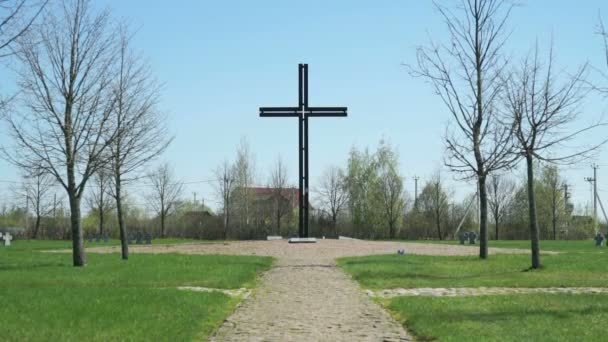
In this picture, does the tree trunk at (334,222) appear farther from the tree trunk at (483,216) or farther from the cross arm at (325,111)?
the tree trunk at (483,216)

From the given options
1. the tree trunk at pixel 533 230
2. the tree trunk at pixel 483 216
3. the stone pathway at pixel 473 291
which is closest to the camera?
the stone pathway at pixel 473 291

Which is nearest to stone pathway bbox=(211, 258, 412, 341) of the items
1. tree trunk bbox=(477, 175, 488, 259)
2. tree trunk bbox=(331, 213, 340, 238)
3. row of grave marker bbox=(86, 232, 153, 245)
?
tree trunk bbox=(477, 175, 488, 259)

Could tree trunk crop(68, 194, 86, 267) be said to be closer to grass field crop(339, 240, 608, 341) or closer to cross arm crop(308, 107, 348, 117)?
grass field crop(339, 240, 608, 341)

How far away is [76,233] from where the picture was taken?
2122cm

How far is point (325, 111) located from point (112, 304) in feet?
88.7

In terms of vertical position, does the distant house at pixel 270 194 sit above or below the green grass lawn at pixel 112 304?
above

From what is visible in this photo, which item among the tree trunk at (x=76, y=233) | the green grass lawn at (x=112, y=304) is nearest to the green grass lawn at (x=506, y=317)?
the green grass lawn at (x=112, y=304)

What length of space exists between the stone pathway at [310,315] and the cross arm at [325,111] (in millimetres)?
20640

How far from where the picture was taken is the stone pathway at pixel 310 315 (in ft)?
29.3

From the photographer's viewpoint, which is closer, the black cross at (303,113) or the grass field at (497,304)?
the grass field at (497,304)

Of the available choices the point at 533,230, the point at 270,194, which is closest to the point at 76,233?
the point at 533,230

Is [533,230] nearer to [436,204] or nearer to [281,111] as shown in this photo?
[281,111]

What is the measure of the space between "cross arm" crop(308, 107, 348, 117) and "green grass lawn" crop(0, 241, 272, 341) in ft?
62.7

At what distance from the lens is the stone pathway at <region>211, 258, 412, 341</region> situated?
29.3ft
